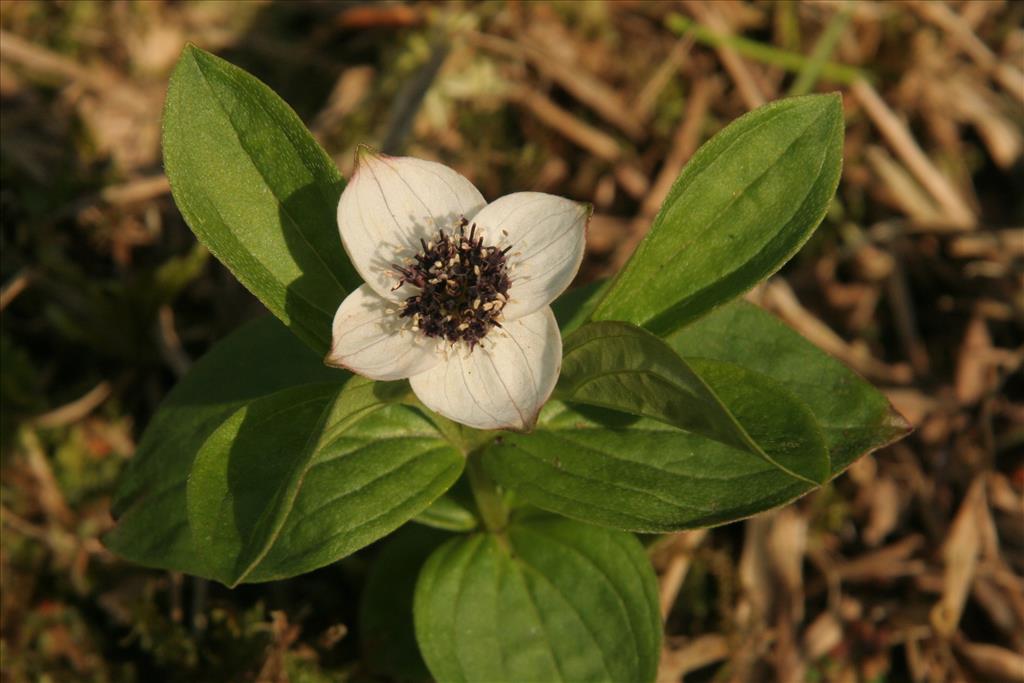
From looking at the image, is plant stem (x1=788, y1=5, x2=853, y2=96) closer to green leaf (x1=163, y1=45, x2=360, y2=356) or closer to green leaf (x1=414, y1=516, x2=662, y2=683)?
green leaf (x1=414, y1=516, x2=662, y2=683)

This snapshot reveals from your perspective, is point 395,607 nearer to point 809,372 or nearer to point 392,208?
point 392,208

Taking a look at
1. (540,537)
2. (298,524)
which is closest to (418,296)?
(298,524)

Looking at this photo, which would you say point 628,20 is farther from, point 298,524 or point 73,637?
point 73,637

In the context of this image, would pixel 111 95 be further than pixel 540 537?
Yes

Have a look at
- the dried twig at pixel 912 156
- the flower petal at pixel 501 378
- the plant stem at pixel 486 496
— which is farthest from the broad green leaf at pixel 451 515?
the dried twig at pixel 912 156

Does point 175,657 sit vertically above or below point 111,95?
below

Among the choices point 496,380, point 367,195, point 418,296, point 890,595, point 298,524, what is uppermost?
point 367,195

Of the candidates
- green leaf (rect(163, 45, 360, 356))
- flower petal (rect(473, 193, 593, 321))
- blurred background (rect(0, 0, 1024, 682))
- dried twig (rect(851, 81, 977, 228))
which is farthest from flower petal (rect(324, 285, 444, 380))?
dried twig (rect(851, 81, 977, 228))
